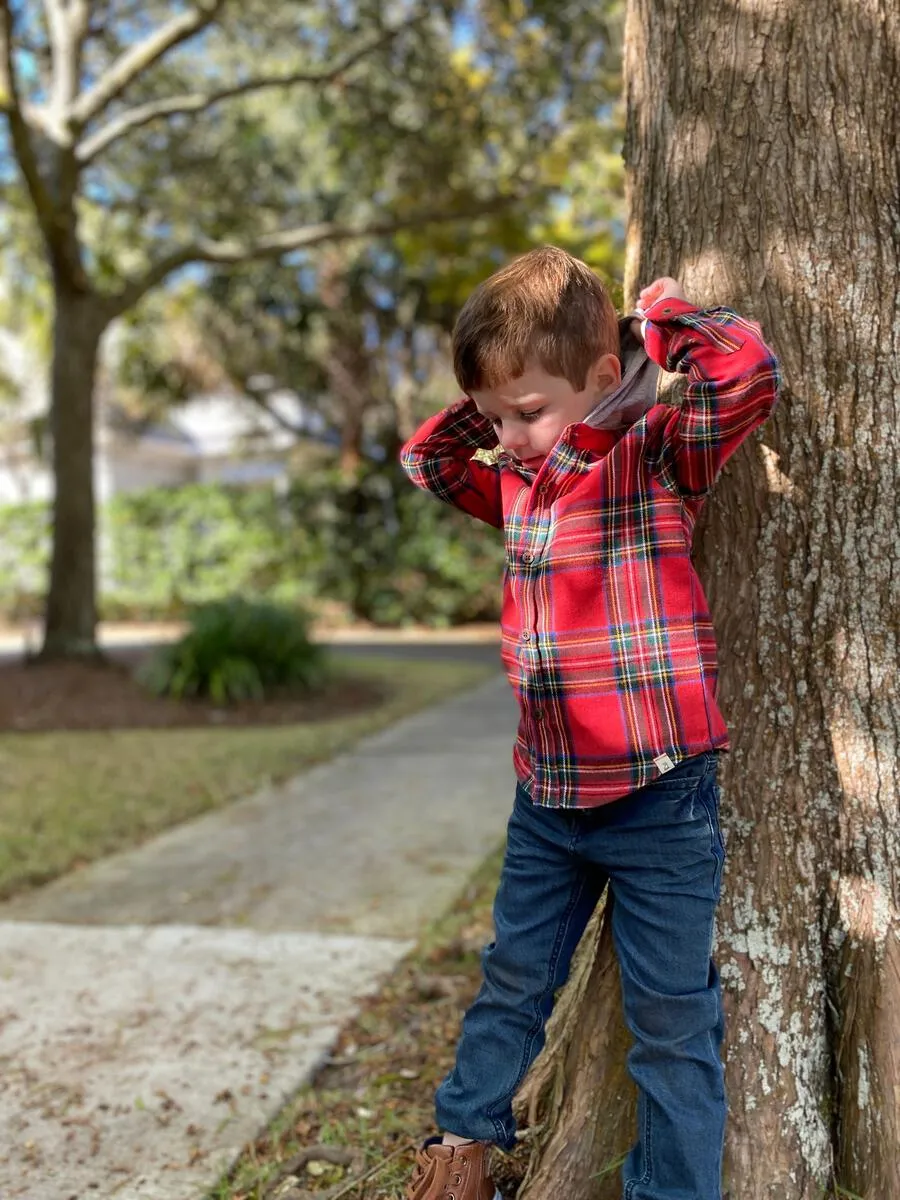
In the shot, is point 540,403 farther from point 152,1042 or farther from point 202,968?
point 202,968

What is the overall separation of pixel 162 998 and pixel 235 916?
683mm

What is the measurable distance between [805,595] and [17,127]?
7.50m

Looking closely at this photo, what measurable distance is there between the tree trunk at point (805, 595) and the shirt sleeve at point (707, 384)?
0.27 metres

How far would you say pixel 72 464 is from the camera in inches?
373

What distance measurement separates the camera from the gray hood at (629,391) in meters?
1.93

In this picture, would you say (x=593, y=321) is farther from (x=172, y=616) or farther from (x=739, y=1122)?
(x=172, y=616)

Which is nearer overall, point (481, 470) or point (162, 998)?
point (481, 470)

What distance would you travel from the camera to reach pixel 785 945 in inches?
81.0

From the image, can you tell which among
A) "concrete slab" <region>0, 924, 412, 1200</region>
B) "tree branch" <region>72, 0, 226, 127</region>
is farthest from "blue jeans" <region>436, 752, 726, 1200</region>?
Answer: "tree branch" <region>72, 0, 226, 127</region>

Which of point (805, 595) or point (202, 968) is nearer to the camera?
point (805, 595)

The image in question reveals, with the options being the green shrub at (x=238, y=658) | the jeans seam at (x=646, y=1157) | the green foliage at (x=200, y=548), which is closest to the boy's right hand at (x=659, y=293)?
the jeans seam at (x=646, y=1157)

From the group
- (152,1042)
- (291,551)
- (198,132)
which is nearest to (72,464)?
(198,132)

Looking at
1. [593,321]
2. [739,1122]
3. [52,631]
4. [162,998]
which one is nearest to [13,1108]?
[162,998]

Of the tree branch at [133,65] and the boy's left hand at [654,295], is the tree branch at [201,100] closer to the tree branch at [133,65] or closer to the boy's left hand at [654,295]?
the tree branch at [133,65]
